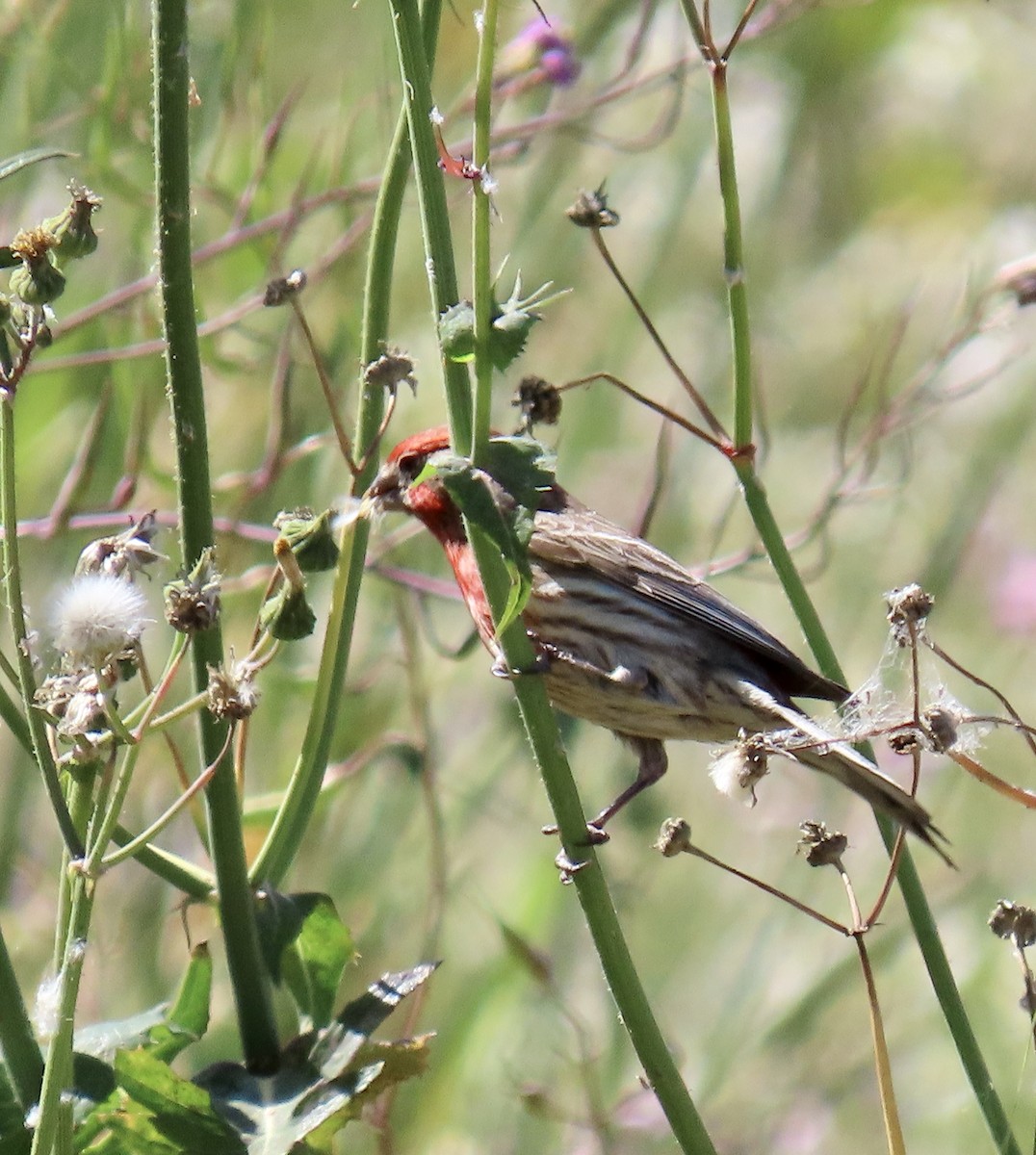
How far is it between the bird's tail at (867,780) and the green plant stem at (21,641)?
0.91m

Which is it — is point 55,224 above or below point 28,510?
below

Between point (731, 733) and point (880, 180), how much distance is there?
4.24 meters

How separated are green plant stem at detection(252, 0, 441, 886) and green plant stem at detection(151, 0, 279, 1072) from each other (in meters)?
0.12

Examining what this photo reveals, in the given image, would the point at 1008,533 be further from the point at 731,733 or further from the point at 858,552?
the point at 731,733

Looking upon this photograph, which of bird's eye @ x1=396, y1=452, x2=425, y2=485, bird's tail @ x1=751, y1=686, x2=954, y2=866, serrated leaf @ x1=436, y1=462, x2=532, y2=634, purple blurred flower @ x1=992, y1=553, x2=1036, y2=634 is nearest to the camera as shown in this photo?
serrated leaf @ x1=436, y1=462, x2=532, y2=634

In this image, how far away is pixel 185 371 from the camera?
1.96 meters

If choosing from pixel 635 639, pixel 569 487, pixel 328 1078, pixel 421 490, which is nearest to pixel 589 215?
pixel 328 1078

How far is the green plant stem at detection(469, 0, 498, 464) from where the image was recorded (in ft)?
5.96

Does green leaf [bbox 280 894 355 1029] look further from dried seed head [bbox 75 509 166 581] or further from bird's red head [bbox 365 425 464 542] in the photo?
bird's red head [bbox 365 425 464 542]

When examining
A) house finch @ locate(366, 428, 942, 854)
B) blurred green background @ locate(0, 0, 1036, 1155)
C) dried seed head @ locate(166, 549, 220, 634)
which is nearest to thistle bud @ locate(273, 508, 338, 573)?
dried seed head @ locate(166, 549, 220, 634)

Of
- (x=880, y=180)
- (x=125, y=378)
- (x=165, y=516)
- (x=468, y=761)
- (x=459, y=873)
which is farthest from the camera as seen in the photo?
(x=880, y=180)

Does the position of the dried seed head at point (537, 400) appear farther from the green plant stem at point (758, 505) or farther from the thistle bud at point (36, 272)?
the thistle bud at point (36, 272)

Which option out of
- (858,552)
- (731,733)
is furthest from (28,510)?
(858,552)

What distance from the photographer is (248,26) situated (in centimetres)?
389
